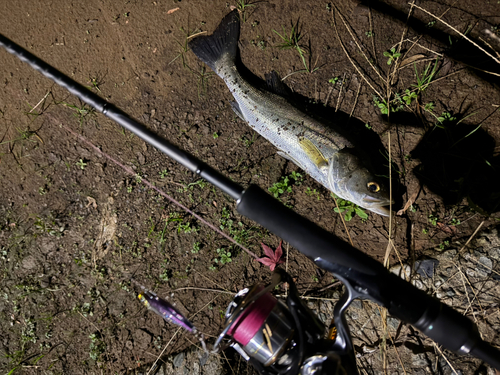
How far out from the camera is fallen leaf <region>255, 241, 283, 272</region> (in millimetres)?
3428

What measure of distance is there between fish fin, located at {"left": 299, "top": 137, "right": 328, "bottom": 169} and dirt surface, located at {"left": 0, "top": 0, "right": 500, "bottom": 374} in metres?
0.40

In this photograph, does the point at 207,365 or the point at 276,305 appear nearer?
the point at 276,305

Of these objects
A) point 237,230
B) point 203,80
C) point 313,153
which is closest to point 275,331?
point 237,230

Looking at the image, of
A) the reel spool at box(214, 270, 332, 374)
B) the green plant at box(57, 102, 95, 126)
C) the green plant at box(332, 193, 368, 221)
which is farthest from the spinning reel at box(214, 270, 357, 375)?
the green plant at box(57, 102, 95, 126)

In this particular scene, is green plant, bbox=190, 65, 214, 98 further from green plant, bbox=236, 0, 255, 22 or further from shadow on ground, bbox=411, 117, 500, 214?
shadow on ground, bbox=411, 117, 500, 214

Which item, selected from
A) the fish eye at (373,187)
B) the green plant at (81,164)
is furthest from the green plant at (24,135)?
the fish eye at (373,187)

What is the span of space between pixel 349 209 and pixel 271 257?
1.01 metres

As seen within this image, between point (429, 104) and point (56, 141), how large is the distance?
14.0ft

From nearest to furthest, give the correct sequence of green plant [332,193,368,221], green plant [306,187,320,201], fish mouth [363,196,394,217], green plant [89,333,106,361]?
fish mouth [363,196,394,217], green plant [332,193,368,221], green plant [306,187,320,201], green plant [89,333,106,361]

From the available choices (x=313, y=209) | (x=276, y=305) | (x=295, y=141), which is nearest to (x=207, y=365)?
(x=276, y=305)

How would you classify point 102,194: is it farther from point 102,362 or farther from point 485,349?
point 485,349

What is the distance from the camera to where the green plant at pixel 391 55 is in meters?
3.37

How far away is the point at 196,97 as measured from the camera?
3.60 meters

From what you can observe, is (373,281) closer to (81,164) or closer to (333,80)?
(333,80)
